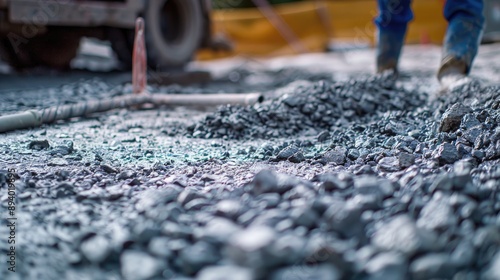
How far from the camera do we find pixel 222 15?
35.8 ft

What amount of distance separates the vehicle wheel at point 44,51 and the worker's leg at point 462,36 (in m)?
3.51

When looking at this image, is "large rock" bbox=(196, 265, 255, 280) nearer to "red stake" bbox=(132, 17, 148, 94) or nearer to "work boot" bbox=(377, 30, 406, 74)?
"red stake" bbox=(132, 17, 148, 94)

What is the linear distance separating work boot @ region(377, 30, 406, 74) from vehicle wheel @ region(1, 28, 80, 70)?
2976mm

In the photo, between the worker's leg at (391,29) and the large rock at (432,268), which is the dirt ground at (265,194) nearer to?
the large rock at (432,268)

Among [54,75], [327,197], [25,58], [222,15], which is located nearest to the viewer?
[327,197]

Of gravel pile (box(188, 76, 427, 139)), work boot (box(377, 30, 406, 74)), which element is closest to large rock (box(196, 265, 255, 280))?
gravel pile (box(188, 76, 427, 139))

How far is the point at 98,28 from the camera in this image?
18.1 ft

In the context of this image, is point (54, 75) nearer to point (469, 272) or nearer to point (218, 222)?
point (218, 222)

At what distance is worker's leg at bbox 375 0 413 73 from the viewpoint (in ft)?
12.9

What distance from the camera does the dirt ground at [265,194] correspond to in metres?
1.21

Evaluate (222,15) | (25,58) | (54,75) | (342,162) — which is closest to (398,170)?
(342,162)

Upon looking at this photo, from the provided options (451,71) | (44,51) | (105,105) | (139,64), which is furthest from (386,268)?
(44,51)

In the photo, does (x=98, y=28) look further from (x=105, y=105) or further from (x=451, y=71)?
(x=451, y=71)

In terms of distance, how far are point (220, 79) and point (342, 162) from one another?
4.08 metres
